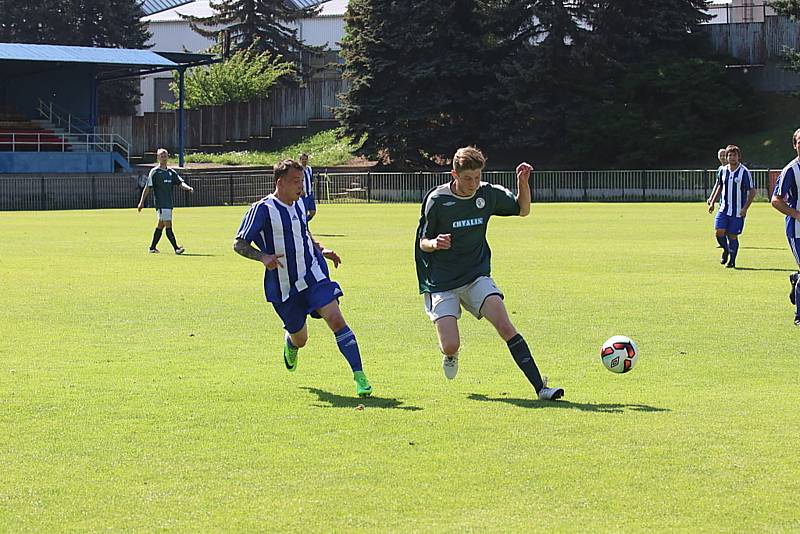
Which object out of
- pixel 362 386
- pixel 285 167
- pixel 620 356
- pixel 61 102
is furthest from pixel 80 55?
pixel 620 356

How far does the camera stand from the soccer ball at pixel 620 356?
9.44 metres

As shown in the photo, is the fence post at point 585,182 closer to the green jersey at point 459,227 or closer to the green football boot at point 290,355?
the green football boot at point 290,355

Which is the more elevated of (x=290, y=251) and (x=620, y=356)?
(x=290, y=251)

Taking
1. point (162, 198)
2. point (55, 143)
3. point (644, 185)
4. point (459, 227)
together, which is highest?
point (55, 143)

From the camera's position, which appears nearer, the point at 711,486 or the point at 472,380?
the point at 711,486

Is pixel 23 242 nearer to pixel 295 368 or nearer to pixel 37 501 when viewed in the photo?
pixel 295 368

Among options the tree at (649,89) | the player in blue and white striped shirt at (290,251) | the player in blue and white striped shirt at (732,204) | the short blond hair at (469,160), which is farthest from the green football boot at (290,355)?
the tree at (649,89)

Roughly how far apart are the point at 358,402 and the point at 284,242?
138 cm

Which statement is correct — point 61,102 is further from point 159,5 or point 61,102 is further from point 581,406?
point 581,406

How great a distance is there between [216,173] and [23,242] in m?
26.1

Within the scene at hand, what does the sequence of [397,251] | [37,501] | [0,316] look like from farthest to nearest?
[397,251], [0,316], [37,501]

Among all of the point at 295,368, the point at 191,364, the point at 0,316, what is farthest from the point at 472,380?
the point at 0,316

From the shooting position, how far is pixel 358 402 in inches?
349

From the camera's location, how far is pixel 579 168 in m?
55.4
